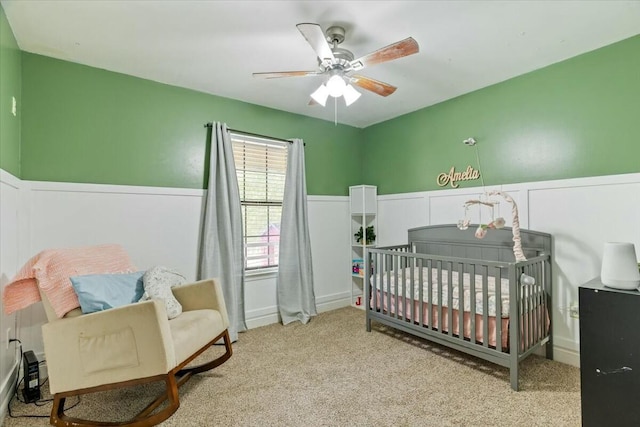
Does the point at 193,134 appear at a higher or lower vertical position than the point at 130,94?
lower

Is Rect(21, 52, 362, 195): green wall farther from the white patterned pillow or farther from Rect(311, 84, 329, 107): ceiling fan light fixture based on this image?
Rect(311, 84, 329, 107): ceiling fan light fixture

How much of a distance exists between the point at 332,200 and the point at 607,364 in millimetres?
2802

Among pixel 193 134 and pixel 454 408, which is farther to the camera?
pixel 193 134

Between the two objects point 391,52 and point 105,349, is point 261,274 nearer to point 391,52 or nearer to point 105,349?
point 105,349

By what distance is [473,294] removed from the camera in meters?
2.24

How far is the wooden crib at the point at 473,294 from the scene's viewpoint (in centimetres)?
211

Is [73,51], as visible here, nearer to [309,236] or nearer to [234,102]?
[234,102]

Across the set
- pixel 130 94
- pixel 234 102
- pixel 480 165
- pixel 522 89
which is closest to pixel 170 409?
pixel 130 94

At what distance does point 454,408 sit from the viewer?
5.97 feet

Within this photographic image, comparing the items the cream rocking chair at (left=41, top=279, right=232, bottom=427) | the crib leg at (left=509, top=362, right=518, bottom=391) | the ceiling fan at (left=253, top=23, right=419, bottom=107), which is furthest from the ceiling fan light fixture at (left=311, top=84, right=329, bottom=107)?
the crib leg at (left=509, top=362, right=518, bottom=391)

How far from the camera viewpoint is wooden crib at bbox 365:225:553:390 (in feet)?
6.91

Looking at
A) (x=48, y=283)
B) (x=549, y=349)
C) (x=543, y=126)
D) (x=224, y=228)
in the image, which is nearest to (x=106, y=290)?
(x=48, y=283)

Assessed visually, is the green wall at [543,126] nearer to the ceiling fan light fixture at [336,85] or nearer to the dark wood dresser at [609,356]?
the dark wood dresser at [609,356]

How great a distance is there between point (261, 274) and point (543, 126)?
2.88m
